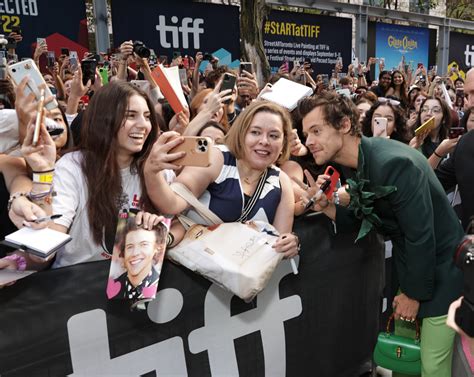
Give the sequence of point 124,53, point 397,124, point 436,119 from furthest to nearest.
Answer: point 124,53, point 436,119, point 397,124

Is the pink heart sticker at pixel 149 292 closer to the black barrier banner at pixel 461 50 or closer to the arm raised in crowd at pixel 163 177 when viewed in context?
the arm raised in crowd at pixel 163 177

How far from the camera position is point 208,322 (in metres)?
2.30

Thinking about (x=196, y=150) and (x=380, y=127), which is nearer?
(x=196, y=150)

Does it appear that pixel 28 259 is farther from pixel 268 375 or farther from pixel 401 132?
pixel 401 132

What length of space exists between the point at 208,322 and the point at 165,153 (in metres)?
0.90

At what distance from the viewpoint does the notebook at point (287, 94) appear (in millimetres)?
2887

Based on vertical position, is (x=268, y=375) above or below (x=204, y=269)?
below

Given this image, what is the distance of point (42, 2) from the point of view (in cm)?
955

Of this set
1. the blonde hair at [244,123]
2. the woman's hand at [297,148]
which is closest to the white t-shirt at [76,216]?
the blonde hair at [244,123]

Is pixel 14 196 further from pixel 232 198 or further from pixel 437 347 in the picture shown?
pixel 437 347

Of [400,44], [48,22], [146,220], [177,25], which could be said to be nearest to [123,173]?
[146,220]

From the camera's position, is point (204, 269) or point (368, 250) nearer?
point (204, 269)

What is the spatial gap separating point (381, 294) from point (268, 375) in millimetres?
1074

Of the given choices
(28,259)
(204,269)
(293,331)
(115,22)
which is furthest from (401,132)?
(115,22)
